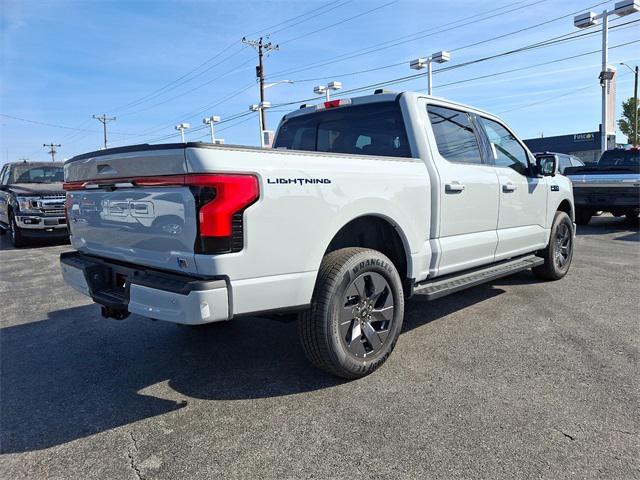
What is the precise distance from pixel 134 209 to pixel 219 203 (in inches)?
29.3

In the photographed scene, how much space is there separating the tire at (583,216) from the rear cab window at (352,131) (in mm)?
9916

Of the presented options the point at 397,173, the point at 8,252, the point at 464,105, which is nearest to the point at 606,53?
the point at 464,105

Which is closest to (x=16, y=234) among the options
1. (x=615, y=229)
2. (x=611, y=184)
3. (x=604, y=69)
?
(x=611, y=184)

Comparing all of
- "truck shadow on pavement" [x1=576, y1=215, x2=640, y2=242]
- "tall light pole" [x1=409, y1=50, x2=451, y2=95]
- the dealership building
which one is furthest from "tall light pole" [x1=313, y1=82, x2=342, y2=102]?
the dealership building

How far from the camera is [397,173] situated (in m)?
3.55

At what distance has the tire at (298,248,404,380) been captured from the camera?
3.04 meters

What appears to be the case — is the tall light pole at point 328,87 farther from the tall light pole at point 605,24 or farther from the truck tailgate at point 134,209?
the truck tailgate at point 134,209

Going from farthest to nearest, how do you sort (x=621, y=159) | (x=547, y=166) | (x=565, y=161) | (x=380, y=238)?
(x=565, y=161) < (x=621, y=159) < (x=547, y=166) < (x=380, y=238)

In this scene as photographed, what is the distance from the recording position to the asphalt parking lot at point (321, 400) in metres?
2.40

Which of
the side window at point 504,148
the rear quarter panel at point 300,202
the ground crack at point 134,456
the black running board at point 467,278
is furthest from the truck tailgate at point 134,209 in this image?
the side window at point 504,148

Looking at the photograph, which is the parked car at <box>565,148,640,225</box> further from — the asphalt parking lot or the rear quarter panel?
the rear quarter panel

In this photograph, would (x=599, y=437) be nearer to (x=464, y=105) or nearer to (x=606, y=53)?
(x=464, y=105)

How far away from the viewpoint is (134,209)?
2984 mm

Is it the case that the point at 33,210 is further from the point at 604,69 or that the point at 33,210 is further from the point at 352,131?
the point at 604,69
